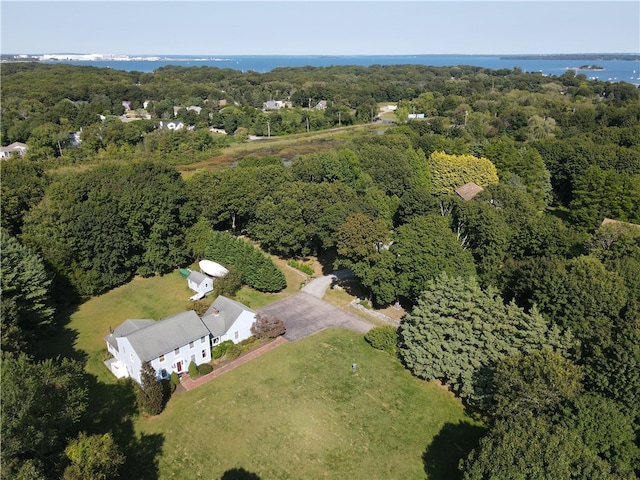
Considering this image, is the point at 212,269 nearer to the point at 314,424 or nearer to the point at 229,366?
the point at 229,366

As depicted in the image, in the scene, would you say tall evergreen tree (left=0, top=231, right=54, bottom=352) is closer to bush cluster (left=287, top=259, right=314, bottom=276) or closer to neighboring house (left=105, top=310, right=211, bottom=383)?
neighboring house (left=105, top=310, right=211, bottom=383)

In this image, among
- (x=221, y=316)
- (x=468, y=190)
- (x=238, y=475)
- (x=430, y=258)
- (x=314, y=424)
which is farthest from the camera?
(x=468, y=190)

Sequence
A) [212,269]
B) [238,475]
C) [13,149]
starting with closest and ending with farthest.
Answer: [238,475] → [212,269] → [13,149]

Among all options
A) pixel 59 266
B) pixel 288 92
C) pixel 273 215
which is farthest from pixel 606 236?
pixel 288 92

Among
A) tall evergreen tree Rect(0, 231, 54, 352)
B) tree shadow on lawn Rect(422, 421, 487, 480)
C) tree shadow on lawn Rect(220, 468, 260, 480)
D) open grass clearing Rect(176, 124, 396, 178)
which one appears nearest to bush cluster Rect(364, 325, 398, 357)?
tree shadow on lawn Rect(422, 421, 487, 480)

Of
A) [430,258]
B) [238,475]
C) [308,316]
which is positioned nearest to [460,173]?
[430,258]

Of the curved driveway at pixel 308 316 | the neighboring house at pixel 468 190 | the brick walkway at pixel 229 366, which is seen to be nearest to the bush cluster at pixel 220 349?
the brick walkway at pixel 229 366

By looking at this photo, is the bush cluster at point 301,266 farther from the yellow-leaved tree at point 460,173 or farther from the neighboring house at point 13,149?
the neighboring house at point 13,149
